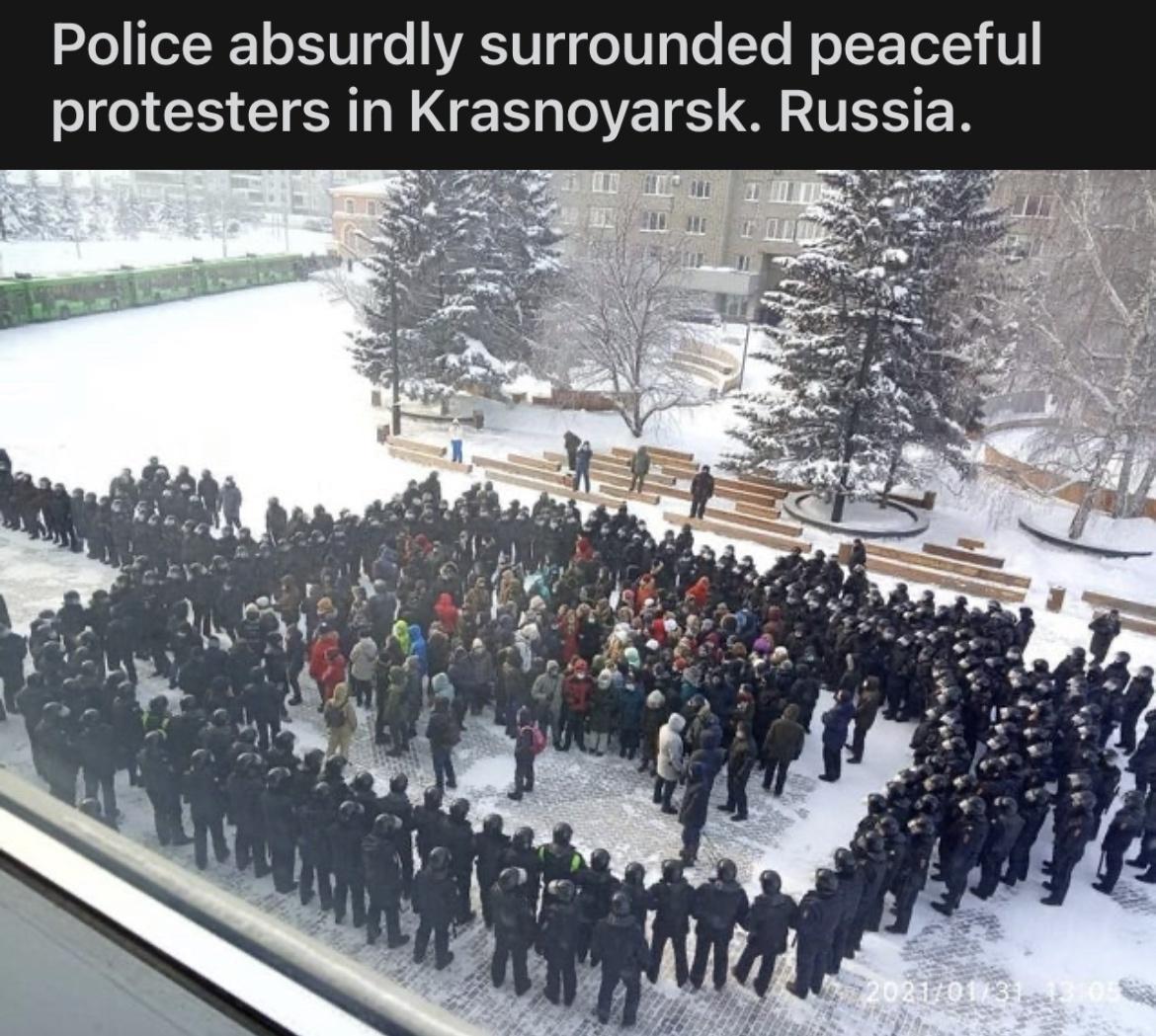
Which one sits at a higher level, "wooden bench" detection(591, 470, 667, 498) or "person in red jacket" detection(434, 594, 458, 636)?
"person in red jacket" detection(434, 594, 458, 636)

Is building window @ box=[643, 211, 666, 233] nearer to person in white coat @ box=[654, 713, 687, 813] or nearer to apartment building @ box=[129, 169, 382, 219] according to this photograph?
apartment building @ box=[129, 169, 382, 219]

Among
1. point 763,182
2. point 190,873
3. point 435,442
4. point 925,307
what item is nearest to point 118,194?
point 763,182

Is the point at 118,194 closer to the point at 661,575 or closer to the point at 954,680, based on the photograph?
the point at 661,575

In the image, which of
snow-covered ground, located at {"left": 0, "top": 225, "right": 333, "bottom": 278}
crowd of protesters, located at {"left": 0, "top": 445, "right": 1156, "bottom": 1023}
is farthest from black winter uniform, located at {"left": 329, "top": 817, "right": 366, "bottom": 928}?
snow-covered ground, located at {"left": 0, "top": 225, "right": 333, "bottom": 278}

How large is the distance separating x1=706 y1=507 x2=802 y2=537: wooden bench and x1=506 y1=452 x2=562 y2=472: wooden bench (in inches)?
139

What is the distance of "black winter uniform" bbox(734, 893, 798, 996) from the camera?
529 centimetres

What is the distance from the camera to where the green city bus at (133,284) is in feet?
89.2

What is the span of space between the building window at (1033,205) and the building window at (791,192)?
20120 millimetres

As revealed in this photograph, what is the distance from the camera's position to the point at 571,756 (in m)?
7.99

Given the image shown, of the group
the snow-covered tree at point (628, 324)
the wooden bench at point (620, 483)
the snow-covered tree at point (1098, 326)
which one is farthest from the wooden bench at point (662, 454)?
the snow-covered tree at point (1098, 326)

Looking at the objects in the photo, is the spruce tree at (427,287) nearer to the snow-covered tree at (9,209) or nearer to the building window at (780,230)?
the building window at (780,230)

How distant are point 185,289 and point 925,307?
30.0 m

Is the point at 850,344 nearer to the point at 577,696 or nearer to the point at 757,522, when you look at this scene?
the point at 757,522
